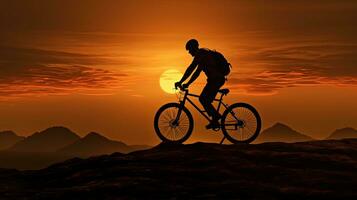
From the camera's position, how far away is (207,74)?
21.5 meters

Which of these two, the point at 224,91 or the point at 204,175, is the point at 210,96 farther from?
the point at 204,175

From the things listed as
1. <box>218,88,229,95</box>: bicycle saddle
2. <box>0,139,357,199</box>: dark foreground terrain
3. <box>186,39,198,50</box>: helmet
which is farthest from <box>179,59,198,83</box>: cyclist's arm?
<box>0,139,357,199</box>: dark foreground terrain

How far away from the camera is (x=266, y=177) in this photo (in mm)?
16938

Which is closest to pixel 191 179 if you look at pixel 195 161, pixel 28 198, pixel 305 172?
pixel 195 161

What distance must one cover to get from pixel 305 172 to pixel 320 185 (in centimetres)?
139

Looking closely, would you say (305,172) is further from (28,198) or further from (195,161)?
(28,198)

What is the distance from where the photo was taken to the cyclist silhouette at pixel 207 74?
2117 cm

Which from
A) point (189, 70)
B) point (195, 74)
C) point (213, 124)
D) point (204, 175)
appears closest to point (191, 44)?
point (189, 70)

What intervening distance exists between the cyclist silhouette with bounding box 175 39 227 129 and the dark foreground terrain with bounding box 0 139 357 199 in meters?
1.66

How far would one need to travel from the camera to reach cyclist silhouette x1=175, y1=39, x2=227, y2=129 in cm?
2117

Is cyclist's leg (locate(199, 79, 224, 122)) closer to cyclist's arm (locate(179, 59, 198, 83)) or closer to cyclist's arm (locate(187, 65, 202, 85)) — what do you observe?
cyclist's arm (locate(187, 65, 202, 85))

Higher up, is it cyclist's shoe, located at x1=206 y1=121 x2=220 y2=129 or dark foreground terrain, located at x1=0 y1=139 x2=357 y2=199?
cyclist's shoe, located at x1=206 y1=121 x2=220 y2=129

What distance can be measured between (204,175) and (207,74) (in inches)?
215

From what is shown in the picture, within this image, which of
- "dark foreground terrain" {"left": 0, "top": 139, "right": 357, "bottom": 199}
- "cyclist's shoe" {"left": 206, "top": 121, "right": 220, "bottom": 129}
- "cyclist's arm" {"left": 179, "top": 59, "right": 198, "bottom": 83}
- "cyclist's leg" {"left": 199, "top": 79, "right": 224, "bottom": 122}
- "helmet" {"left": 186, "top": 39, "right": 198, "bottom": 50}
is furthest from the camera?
"cyclist's shoe" {"left": 206, "top": 121, "right": 220, "bottom": 129}
